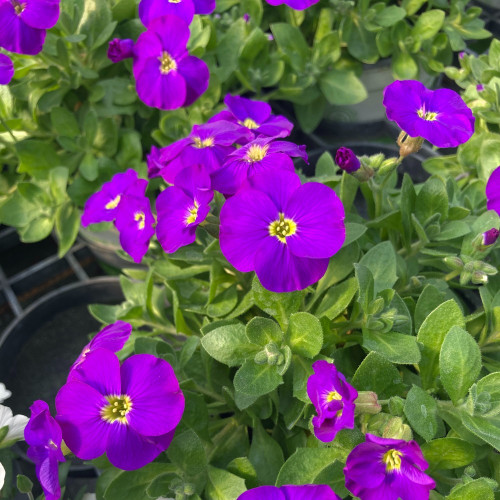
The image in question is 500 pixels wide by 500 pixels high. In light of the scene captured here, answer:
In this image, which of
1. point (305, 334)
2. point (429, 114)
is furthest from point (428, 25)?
point (305, 334)

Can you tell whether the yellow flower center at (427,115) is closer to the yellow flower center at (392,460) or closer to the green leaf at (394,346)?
the green leaf at (394,346)

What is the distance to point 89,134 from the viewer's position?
135 centimetres

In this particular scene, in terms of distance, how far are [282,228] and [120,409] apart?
30cm

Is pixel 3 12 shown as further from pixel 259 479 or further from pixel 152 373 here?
pixel 259 479

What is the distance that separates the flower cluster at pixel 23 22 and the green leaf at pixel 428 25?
931 millimetres

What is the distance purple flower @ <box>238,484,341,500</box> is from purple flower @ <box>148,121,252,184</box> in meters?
0.42

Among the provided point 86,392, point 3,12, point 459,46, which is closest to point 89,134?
point 3,12

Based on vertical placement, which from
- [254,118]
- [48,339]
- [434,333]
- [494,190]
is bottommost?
[48,339]

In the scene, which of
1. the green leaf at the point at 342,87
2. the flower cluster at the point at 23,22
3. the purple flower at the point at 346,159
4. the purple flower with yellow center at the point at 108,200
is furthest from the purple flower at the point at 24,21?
the green leaf at the point at 342,87

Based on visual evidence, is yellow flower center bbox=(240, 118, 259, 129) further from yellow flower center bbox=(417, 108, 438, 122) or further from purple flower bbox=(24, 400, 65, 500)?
purple flower bbox=(24, 400, 65, 500)

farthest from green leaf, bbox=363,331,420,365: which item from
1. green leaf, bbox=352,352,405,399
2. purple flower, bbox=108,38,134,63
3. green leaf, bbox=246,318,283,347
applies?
purple flower, bbox=108,38,134,63

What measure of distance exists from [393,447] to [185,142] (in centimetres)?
52

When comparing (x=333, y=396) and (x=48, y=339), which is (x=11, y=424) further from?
(x=48, y=339)

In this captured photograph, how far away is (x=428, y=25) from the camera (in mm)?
1519
